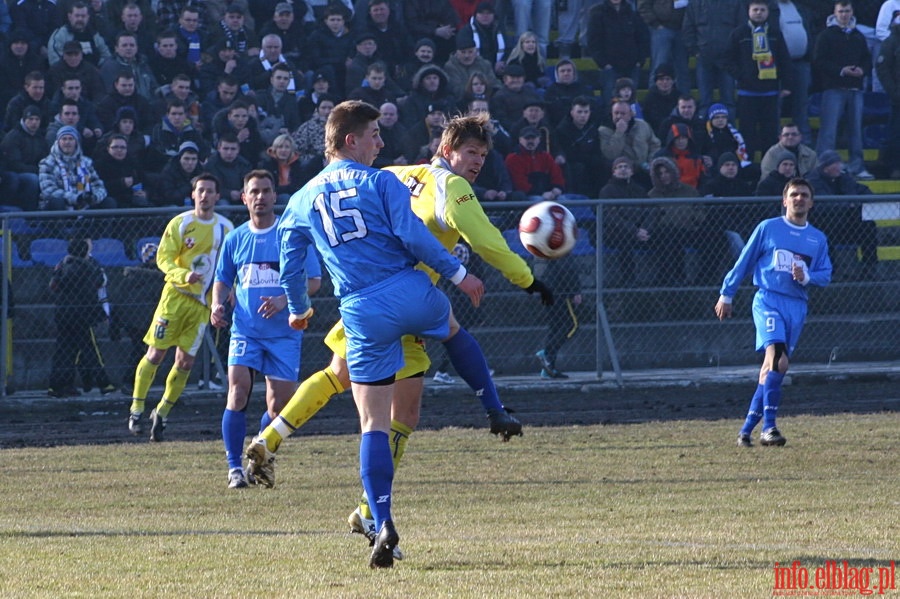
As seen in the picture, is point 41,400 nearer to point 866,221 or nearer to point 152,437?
point 152,437

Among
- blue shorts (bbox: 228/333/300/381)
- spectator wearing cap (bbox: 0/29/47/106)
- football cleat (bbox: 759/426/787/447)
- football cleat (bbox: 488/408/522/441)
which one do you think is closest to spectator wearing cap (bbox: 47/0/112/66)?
spectator wearing cap (bbox: 0/29/47/106)

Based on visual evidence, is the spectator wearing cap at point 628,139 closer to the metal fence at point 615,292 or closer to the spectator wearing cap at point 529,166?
the spectator wearing cap at point 529,166

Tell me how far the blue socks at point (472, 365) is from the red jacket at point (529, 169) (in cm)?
1017

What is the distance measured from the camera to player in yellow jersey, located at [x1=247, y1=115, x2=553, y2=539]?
276 inches

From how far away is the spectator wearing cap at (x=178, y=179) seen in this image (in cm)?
1639

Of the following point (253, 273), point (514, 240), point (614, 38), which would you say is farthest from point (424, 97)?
point (253, 273)

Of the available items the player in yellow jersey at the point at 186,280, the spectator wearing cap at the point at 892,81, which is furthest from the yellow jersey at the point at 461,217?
the spectator wearing cap at the point at 892,81

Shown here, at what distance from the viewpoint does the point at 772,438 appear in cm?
1152

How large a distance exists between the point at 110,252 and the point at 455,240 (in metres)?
8.74

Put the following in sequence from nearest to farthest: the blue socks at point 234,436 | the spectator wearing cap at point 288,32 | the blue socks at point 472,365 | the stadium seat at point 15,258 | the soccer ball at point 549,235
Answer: the blue socks at point 472,365 < the soccer ball at point 549,235 < the blue socks at point 234,436 < the stadium seat at point 15,258 < the spectator wearing cap at point 288,32

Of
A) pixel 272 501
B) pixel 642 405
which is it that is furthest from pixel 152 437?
pixel 642 405

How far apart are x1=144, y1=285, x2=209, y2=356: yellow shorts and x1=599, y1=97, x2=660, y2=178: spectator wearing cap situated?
23.5ft

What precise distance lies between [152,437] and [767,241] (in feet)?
18.3

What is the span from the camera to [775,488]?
915 cm
